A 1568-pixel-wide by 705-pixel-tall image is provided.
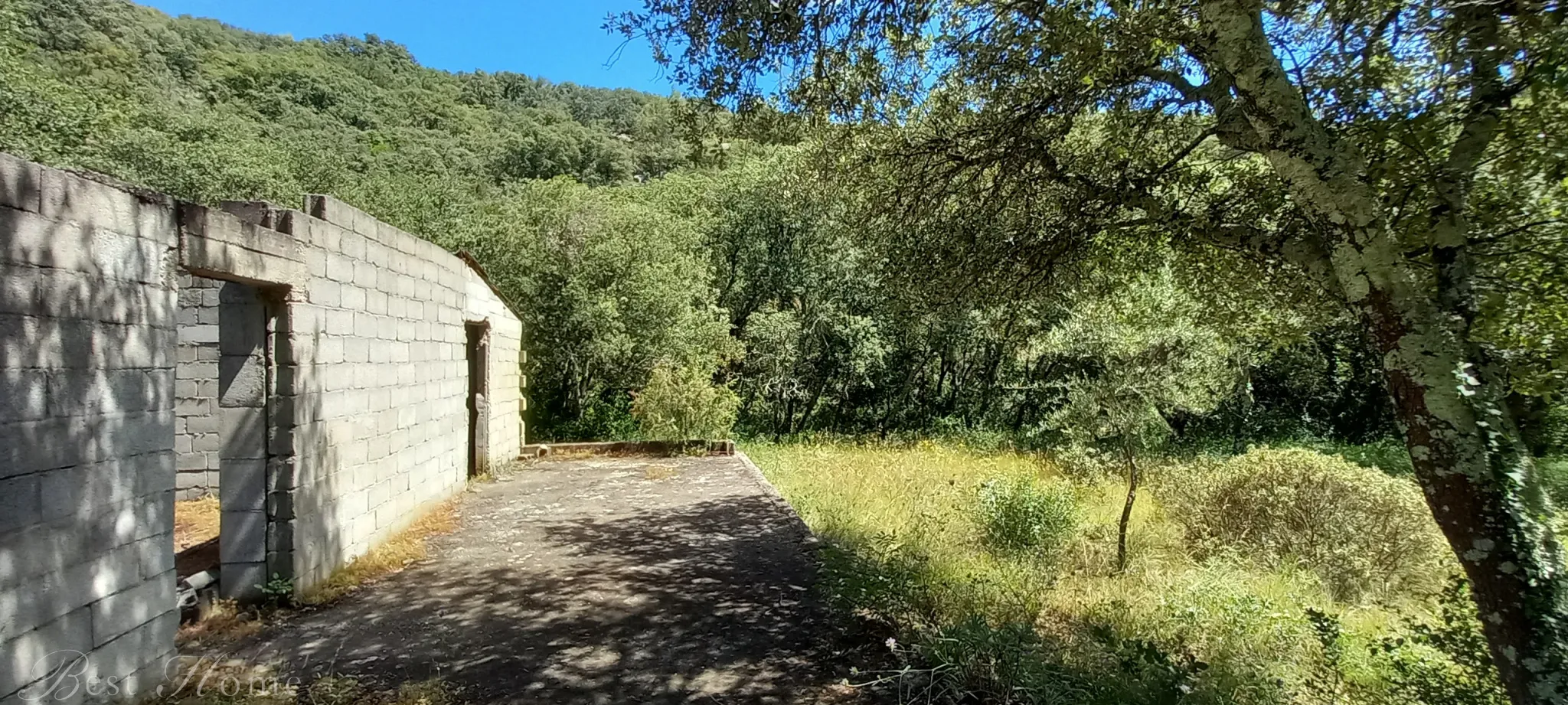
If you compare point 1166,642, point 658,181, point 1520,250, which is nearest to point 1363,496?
point 1166,642

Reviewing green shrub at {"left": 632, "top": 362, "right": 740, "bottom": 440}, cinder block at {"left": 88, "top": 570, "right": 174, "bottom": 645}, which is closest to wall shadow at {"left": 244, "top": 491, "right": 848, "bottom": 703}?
cinder block at {"left": 88, "top": 570, "right": 174, "bottom": 645}

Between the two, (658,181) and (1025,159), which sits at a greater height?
(658,181)

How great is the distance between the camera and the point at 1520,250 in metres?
3.71

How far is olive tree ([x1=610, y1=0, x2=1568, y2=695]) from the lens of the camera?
2.97m

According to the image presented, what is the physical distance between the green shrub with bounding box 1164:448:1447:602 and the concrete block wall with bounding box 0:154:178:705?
9.63 metres

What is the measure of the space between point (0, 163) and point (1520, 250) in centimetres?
735

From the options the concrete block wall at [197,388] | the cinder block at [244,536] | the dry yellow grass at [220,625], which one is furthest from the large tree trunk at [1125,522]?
the concrete block wall at [197,388]

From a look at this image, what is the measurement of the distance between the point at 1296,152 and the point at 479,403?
1079cm

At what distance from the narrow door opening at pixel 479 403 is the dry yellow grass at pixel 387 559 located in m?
2.84

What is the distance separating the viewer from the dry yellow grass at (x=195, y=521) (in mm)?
6621

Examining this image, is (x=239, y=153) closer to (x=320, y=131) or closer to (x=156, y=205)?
(x=320, y=131)

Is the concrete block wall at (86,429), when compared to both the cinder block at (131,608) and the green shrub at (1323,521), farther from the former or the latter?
the green shrub at (1323,521)

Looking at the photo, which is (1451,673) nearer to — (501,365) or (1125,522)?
(1125,522)

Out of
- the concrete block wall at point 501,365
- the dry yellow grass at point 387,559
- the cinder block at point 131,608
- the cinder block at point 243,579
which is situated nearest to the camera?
the cinder block at point 131,608
